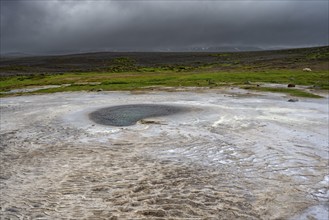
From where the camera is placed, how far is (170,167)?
10547mm

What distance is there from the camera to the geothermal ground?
8.02 meters

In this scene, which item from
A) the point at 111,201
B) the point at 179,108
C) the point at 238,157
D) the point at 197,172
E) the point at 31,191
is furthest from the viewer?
the point at 179,108

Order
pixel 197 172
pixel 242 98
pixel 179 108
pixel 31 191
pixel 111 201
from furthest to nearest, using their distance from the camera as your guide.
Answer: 1. pixel 242 98
2. pixel 179 108
3. pixel 197 172
4. pixel 31 191
5. pixel 111 201

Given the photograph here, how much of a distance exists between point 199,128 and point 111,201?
24.9ft

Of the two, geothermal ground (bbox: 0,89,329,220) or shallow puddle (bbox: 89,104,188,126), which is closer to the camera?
geothermal ground (bbox: 0,89,329,220)

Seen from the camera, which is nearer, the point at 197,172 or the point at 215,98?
the point at 197,172

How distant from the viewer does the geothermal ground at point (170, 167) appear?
8.02m

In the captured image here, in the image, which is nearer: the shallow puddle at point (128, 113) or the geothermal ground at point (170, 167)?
the geothermal ground at point (170, 167)

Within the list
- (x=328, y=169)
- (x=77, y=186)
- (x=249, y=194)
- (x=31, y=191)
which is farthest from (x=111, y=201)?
(x=328, y=169)

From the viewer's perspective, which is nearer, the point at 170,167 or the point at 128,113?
the point at 170,167

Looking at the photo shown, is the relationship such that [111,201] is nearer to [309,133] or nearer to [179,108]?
[309,133]

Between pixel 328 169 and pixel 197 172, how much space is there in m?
3.76

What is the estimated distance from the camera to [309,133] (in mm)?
14305

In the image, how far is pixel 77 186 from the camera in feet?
30.6
